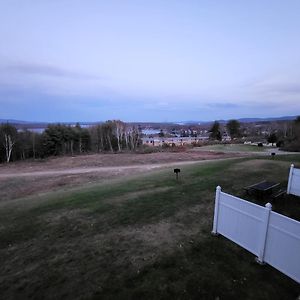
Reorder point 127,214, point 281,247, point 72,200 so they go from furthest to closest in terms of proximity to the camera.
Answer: point 72,200
point 127,214
point 281,247

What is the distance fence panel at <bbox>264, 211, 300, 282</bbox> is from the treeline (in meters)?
44.6

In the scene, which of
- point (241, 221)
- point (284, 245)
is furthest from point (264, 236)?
point (241, 221)

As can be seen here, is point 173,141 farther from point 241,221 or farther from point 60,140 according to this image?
point 241,221

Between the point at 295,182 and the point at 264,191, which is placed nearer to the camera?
the point at 264,191

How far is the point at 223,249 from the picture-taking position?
5.88m

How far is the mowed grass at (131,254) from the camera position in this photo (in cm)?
468

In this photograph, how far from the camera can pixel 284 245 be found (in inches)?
189

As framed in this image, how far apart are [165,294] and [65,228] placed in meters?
4.32

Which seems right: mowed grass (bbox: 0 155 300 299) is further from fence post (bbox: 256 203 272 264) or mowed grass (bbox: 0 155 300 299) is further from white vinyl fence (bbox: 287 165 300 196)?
white vinyl fence (bbox: 287 165 300 196)

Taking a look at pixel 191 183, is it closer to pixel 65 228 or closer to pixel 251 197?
pixel 251 197

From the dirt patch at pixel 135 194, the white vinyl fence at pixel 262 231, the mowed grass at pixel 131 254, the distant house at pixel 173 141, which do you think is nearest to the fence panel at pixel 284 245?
the white vinyl fence at pixel 262 231

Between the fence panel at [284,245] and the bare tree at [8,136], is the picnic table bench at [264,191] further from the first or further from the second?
the bare tree at [8,136]

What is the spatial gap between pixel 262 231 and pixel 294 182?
4.61 metres

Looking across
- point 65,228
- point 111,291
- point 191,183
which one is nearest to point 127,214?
point 65,228
